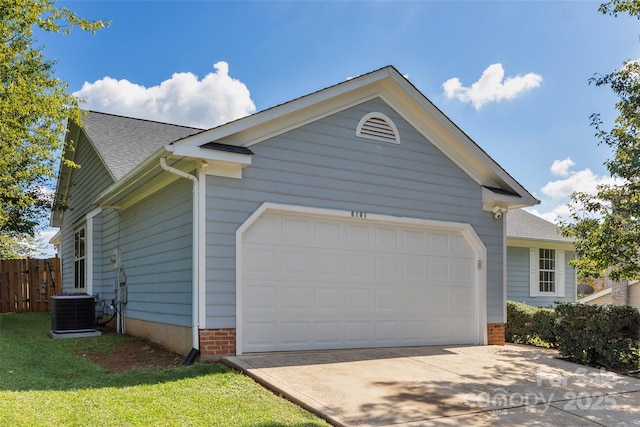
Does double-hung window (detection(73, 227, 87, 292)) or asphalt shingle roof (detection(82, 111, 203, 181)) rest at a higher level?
asphalt shingle roof (detection(82, 111, 203, 181))

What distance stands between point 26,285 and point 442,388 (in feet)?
52.0

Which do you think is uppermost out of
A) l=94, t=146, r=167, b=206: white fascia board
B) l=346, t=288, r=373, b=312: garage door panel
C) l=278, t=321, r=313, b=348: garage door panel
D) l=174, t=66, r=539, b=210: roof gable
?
l=174, t=66, r=539, b=210: roof gable

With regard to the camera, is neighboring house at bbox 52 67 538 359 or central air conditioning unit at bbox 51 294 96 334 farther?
central air conditioning unit at bbox 51 294 96 334

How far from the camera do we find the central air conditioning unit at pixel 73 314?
10656 mm

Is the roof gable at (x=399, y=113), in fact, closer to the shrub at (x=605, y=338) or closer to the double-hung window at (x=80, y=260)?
the shrub at (x=605, y=338)

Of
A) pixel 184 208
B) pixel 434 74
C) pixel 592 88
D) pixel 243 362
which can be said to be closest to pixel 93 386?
pixel 243 362

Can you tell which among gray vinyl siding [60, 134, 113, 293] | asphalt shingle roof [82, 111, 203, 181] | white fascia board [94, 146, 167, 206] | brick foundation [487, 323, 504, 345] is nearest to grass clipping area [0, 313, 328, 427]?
white fascia board [94, 146, 167, 206]

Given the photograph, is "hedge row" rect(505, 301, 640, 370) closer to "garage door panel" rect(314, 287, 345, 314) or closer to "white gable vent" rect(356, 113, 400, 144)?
"garage door panel" rect(314, 287, 345, 314)

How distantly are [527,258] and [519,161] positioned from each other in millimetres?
4028

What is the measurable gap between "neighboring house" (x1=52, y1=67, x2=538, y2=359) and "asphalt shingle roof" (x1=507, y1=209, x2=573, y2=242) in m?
6.08

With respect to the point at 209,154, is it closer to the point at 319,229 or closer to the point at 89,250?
the point at 319,229

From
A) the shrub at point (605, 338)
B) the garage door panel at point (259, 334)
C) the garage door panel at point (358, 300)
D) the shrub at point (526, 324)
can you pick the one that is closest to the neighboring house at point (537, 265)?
the shrub at point (526, 324)

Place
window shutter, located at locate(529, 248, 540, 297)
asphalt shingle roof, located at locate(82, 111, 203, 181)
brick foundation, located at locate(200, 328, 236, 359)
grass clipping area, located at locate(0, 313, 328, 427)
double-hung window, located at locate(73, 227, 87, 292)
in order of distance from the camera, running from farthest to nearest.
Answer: window shutter, located at locate(529, 248, 540, 297)
double-hung window, located at locate(73, 227, 87, 292)
asphalt shingle roof, located at locate(82, 111, 203, 181)
brick foundation, located at locate(200, 328, 236, 359)
grass clipping area, located at locate(0, 313, 328, 427)

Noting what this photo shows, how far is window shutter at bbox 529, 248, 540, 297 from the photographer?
17.1 metres
